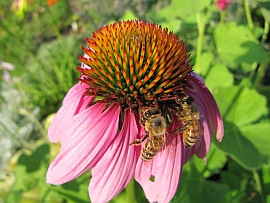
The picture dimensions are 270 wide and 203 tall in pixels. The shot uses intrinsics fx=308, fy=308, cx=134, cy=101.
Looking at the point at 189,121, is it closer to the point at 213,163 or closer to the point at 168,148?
the point at 168,148

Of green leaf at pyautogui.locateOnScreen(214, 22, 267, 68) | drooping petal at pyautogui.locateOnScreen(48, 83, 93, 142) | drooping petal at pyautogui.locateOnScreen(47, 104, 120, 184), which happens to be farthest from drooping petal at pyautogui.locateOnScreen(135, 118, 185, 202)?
green leaf at pyautogui.locateOnScreen(214, 22, 267, 68)

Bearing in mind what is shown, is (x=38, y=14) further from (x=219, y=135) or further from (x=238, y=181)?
(x=219, y=135)

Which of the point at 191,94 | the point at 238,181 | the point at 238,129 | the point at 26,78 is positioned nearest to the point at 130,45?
the point at 191,94

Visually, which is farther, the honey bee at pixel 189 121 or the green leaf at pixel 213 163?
the green leaf at pixel 213 163

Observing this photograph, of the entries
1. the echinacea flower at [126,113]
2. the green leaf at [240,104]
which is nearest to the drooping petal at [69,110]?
the echinacea flower at [126,113]

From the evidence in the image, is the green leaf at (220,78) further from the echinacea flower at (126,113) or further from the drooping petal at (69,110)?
the drooping petal at (69,110)
